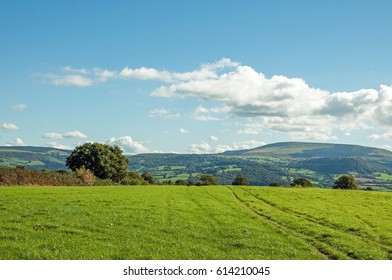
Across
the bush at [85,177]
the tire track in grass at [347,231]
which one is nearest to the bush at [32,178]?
the bush at [85,177]

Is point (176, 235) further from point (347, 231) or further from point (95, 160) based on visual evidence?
point (95, 160)

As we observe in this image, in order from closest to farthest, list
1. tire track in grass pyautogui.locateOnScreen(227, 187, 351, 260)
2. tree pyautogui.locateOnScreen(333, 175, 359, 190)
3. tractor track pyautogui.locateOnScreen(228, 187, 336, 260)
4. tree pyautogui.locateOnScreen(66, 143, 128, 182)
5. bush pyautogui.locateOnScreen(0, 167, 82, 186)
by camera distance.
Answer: tire track in grass pyautogui.locateOnScreen(227, 187, 351, 260)
tractor track pyautogui.locateOnScreen(228, 187, 336, 260)
bush pyautogui.locateOnScreen(0, 167, 82, 186)
tree pyautogui.locateOnScreen(66, 143, 128, 182)
tree pyautogui.locateOnScreen(333, 175, 359, 190)

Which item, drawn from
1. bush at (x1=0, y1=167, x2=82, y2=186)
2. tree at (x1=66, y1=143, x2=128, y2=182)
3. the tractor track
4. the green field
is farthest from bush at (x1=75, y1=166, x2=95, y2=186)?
the tractor track

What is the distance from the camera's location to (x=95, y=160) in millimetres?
133625

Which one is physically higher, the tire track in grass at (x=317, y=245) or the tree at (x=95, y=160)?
the tree at (x=95, y=160)

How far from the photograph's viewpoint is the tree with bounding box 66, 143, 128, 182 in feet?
438

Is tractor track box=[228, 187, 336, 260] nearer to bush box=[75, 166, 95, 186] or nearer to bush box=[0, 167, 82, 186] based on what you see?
bush box=[0, 167, 82, 186]

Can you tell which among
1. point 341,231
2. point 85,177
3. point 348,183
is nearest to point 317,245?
point 341,231

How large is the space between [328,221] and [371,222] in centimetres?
456

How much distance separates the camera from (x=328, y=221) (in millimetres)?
40562

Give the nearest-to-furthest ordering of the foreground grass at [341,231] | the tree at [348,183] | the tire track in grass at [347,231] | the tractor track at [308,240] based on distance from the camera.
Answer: the tractor track at [308,240] < the foreground grass at [341,231] < the tire track in grass at [347,231] < the tree at [348,183]

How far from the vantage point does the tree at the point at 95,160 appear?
134m

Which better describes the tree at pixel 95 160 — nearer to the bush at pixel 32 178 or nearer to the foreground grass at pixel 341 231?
the bush at pixel 32 178
